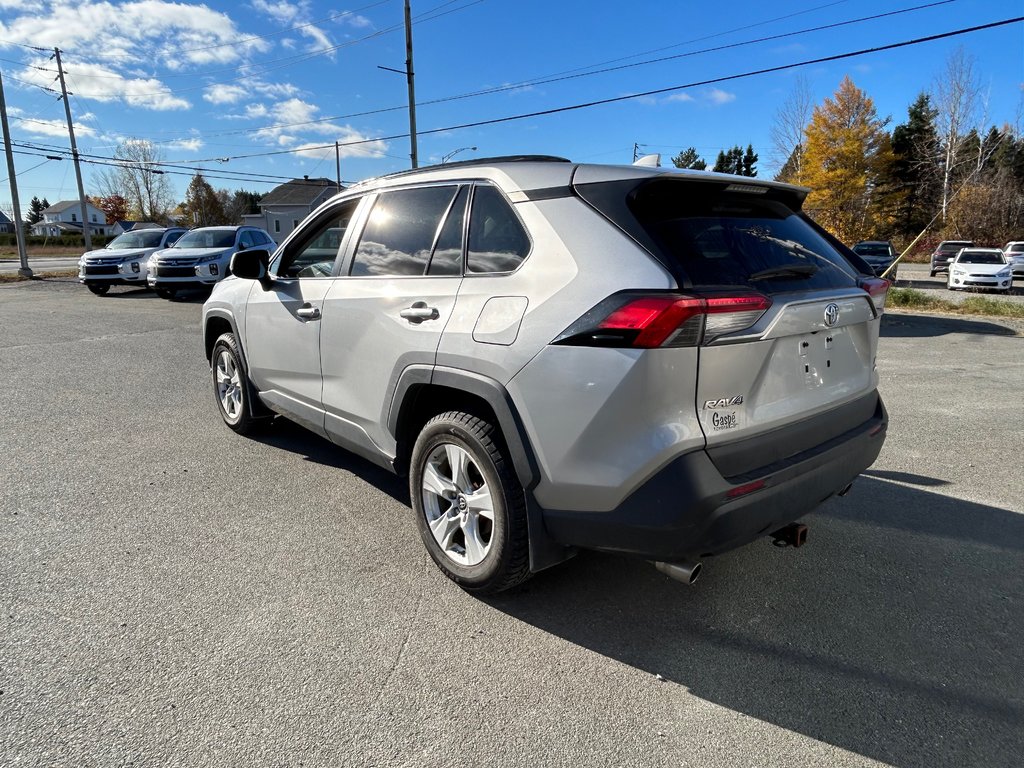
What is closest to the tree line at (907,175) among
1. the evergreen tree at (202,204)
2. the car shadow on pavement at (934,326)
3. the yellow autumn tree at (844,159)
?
the yellow autumn tree at (844,159)

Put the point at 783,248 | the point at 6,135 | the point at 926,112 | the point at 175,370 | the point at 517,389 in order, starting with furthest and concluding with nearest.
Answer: the point at 926,112 < the point at 6,135 < the point at 175,370 < the point at 783,248 < the point at 517,389

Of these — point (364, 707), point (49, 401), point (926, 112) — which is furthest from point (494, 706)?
point (926, 112)

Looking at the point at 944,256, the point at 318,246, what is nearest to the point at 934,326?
the point at 318,246

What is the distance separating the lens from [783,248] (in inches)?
106

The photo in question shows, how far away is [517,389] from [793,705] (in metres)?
1.52

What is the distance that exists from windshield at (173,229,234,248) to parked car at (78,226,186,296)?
1.31 meters

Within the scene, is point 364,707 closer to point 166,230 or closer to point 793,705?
point 793,705

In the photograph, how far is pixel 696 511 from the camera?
220cm

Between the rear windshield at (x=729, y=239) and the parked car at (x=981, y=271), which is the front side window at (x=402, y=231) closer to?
the rear windshield at (x=729, y=239)

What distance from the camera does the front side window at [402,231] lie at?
323cm

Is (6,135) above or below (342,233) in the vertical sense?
above

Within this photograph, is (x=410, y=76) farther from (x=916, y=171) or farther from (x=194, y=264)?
(x=916, y=171)

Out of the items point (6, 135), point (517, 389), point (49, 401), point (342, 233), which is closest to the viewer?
point (517, 389)

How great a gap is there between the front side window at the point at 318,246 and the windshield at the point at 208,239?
1355 centimetres
